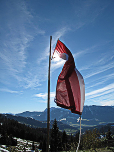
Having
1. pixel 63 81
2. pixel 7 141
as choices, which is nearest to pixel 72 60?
pixel 63 81

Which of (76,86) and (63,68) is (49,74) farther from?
(76,86)

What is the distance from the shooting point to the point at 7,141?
86.5 m

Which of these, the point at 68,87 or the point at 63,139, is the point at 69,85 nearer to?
the point at 68,87

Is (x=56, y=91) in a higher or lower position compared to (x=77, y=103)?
higher

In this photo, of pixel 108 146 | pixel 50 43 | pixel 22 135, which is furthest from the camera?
pixel 22 135

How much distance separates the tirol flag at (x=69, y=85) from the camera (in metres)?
5.94

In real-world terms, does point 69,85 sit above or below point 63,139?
above

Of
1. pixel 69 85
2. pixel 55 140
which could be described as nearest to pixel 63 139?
pixel 55 140

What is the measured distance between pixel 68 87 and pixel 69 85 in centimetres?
11

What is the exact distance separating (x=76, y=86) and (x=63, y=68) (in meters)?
0.99

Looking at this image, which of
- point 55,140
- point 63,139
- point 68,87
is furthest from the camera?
point 63,139

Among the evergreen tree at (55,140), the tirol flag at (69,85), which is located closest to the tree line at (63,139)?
the evergreen tree at (55,140)

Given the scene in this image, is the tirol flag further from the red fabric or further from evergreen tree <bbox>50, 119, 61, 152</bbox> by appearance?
evergreen tree <bbox>50, 119, 61, 152</bbox>

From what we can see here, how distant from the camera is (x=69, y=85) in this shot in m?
6.09
